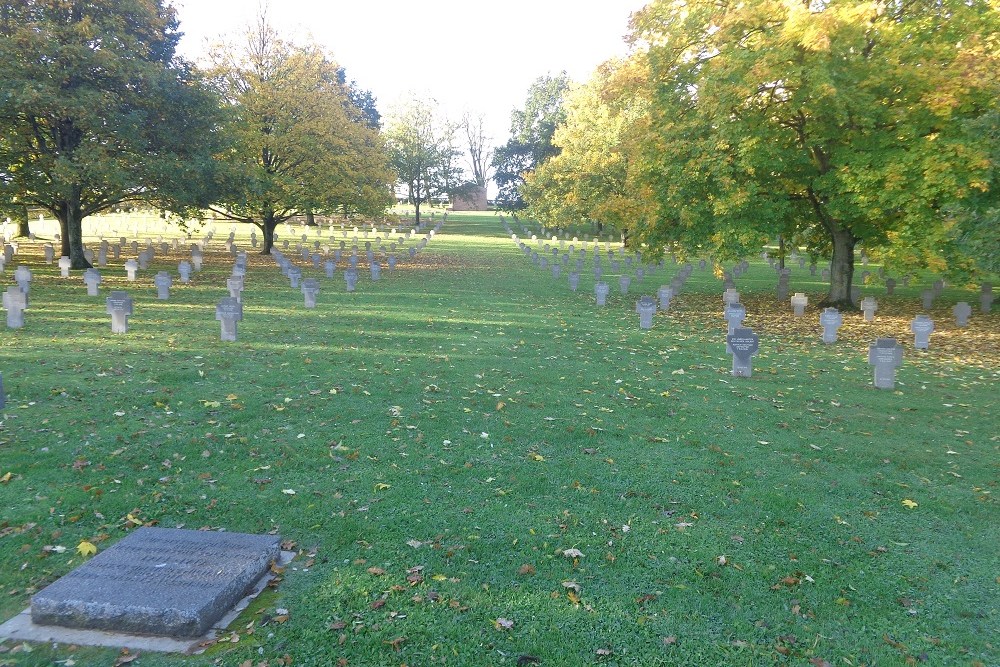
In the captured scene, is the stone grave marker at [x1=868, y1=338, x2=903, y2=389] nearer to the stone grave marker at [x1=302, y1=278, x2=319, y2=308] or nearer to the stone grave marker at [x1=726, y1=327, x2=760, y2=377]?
the stone grave marker at [x1=726, y1=327, x2=760, y2=377]

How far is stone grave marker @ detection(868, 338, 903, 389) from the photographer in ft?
32.9

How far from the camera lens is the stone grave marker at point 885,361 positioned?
394 inches

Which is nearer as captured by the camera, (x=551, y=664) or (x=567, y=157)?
(x=551, y=664)

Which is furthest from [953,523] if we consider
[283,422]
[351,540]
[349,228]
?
[349,228]

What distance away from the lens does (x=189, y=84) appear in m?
21.2

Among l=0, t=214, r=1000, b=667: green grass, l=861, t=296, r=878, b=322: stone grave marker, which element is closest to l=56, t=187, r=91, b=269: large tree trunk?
l=0, t=214, r=1000, b=667: green grass

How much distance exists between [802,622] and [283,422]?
18.3 ft

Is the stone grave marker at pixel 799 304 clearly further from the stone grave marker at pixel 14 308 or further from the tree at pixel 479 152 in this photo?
the tree at pixel 479 152

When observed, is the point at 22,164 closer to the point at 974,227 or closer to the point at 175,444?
the point at 175,444

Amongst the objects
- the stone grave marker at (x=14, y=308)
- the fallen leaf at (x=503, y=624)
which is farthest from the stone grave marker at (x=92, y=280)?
the fallen leaf at (x=503, y=624)

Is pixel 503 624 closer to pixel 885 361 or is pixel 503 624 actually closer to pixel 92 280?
pixel 885 361

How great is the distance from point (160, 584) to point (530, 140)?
71.5 m

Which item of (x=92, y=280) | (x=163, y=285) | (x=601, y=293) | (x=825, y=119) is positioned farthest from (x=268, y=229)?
(x=825, y=119)

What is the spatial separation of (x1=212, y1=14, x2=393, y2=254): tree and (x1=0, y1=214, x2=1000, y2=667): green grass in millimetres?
17438
